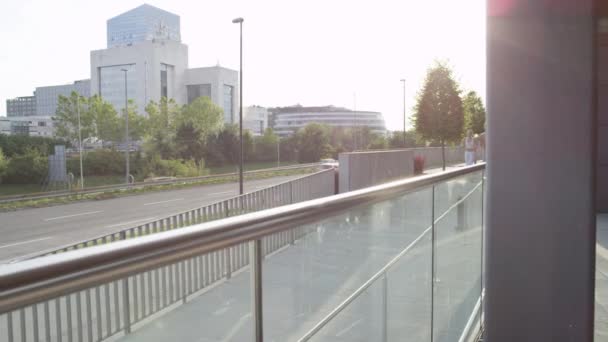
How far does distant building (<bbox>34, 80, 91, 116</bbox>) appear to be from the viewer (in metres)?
173

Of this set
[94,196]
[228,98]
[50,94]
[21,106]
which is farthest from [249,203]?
[21,106]

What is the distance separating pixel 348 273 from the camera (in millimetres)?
1841

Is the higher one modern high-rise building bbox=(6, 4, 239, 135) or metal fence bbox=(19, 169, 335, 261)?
modern high-rise building bbox=(6, 4, 239, 135)

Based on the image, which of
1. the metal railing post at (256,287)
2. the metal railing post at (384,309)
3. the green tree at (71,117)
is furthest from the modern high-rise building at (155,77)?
the metal railing post at (256,287)

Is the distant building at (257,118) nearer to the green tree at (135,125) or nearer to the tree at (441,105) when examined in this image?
the green tree at (135,125)

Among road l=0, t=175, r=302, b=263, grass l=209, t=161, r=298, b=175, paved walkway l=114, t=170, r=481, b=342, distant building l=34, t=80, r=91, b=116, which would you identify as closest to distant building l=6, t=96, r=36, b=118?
distant building l=34, t=80, r=91, b=116

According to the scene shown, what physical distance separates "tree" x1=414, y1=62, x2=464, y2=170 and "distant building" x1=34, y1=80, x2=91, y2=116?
151352 millimetres

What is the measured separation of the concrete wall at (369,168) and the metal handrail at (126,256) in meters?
17.0

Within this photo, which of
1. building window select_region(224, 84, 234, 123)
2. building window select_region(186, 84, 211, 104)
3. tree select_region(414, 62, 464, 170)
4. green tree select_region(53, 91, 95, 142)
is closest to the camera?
tree select_region(414, 62, 464, 170)

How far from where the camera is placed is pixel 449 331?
331 centimetres

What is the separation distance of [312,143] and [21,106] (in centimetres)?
15557

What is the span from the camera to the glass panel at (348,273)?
146 cm

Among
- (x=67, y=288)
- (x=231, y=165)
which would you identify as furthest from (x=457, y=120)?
(x=67, y=288)

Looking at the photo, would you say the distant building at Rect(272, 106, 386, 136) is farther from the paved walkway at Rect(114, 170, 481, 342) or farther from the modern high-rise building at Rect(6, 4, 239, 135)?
the paved walkway at Rect(114, 170, 481, 342)
